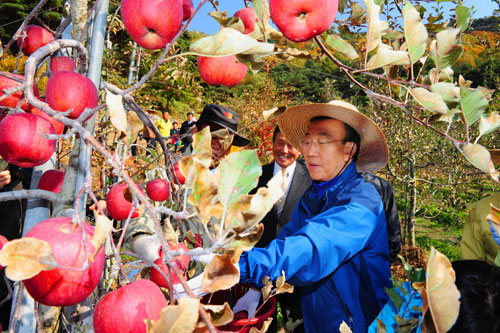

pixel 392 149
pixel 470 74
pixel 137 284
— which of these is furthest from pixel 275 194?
pixel 470 74

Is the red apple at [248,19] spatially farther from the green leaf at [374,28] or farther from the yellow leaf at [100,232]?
the yellow leaf at [100,232]

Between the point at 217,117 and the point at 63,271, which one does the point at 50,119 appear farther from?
the point at 217,117

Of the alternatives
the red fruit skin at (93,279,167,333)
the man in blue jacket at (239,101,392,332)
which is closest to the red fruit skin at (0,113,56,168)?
the red fruit skin at (93,279,167,333)

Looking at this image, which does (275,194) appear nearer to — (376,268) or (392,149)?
(376,268)

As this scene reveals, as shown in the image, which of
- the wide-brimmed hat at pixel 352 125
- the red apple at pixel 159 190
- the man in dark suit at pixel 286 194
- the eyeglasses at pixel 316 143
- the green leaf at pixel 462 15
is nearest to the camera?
the green leaf at pixel 462 15

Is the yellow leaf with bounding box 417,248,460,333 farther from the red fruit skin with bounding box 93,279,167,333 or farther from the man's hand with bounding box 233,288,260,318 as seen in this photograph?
the man's hand with bounding box 233,288,260,318

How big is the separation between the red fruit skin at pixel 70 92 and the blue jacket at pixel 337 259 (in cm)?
59

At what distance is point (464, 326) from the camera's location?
0.84 metres

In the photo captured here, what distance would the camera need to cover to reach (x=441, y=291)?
0.45 meters

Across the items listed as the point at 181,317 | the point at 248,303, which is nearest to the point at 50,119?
the point at 181,317

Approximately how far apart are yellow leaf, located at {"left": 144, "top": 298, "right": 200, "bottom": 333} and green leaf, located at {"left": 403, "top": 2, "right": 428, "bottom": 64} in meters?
0.51

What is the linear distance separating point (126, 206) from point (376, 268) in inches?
39.0

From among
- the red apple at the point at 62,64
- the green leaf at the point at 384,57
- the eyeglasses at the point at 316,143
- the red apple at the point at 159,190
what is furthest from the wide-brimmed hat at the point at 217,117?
the green leaf at the point at 384,57

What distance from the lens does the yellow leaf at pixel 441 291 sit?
1.43 ft
